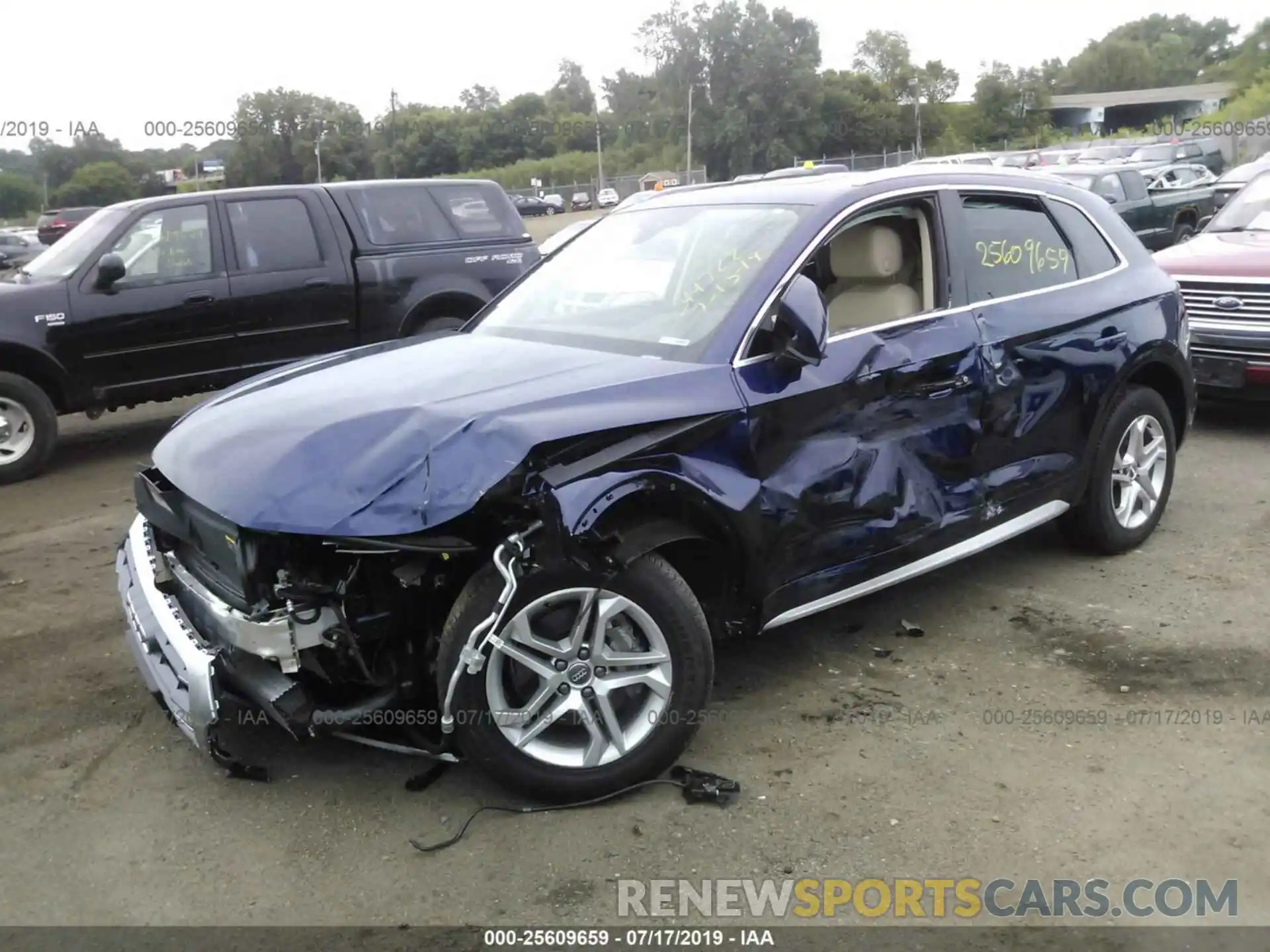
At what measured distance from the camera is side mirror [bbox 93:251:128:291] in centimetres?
A: 777

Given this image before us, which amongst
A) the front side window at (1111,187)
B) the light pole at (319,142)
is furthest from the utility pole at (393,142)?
the front side window at (1111,187)

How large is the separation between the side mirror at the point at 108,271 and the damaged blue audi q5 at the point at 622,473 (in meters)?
4.19

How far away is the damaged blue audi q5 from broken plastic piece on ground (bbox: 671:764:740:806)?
0.09 meters

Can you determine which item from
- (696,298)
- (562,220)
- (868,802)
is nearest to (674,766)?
(868,802)

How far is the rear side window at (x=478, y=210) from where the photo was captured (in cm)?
937

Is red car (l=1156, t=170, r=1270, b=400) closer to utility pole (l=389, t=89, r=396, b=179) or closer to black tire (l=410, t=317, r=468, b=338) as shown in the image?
black tire (l=410, t=317, r=468, b=338)

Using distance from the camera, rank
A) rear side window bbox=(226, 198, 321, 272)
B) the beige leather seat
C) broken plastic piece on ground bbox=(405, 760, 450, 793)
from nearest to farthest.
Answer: broken plastic piece on ground bbox=(405, 760, 450, 793)
the beige leather seat
rear side window bbox=(226, 198, 321, 272)

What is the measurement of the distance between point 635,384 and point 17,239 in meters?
34.6

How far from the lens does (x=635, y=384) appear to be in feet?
11.7

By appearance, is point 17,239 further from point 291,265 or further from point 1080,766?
point 1080,766

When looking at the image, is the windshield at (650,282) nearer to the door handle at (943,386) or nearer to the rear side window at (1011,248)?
the door handle at (943,386)

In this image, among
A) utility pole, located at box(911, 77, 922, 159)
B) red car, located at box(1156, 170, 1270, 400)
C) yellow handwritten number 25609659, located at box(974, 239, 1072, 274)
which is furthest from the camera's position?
utility pole, located at box(911, 77, 922, 159)

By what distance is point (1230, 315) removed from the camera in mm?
7656

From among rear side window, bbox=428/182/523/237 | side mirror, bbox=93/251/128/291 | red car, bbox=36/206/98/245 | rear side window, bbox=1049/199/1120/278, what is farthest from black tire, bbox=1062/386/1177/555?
red car, bbox=36/206/98/245
